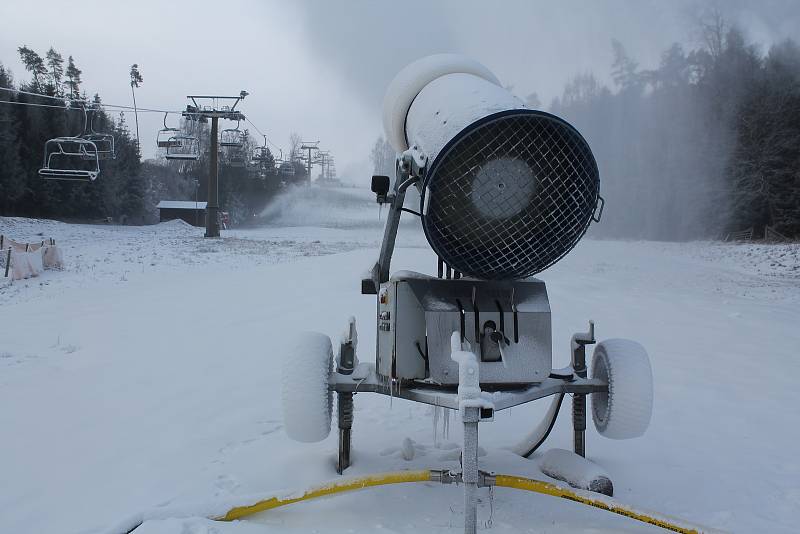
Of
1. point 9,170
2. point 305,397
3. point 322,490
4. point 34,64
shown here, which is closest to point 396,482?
point 322,490

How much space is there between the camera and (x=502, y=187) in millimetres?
2604

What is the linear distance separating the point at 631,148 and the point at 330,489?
52745 millimetres

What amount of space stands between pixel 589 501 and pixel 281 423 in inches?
95.3

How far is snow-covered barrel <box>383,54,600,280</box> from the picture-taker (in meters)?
2.52

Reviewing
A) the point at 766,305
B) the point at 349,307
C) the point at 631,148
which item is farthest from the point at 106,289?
the point at 631,148

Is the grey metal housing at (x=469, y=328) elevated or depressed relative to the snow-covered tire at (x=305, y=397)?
elevated

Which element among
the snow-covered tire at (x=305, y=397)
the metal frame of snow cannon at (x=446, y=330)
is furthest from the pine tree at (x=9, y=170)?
the metal frame of snow cannon at (x=446, y=330)

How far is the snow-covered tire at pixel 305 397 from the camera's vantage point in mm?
2809

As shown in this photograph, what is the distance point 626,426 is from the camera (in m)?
2.90

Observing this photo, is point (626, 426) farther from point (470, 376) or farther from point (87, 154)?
point (87, 154)

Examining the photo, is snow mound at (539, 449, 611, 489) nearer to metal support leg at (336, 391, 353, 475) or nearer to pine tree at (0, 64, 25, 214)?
metal support leg at (336, 391, 353, 475)

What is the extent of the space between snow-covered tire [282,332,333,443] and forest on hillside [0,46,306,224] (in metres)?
28.1

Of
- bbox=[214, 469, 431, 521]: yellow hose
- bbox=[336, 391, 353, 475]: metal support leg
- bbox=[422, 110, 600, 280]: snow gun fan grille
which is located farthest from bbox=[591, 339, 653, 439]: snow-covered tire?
bbox=[336, 391, 353, 475]: metal support leg

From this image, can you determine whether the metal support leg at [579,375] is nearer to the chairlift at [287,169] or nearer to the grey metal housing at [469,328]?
the grey metal housing at [469,328]
